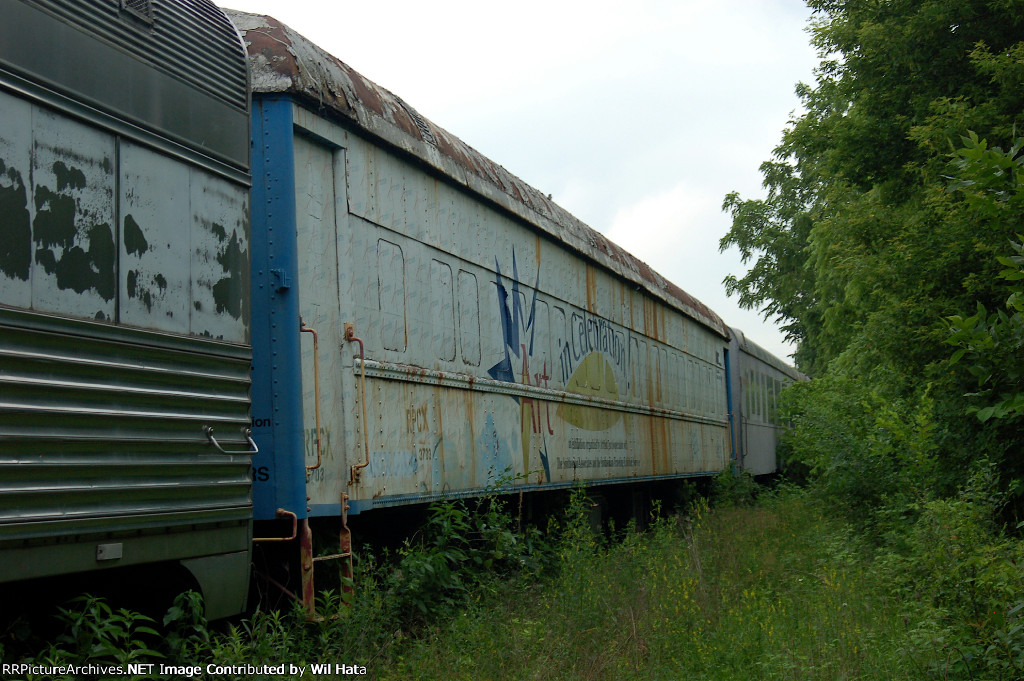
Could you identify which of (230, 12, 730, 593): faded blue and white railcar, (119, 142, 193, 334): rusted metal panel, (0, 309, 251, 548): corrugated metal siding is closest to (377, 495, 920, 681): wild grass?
(230, 12, 730, 593): faded blue and white railcar

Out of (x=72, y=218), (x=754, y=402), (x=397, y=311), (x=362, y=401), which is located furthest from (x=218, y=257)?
(x=754, y=402)

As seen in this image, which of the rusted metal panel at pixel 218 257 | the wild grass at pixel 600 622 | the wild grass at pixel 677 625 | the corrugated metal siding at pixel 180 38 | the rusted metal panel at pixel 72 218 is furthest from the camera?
the wild grass at pixel 677 625

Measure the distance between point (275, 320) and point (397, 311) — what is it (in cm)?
123

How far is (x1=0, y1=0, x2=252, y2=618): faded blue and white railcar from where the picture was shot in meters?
3.64

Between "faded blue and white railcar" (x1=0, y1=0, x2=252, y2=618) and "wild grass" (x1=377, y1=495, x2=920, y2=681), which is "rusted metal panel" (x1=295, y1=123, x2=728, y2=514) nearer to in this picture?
"faded blue and white railcar" (x1=0, y1=0, x2=252, y2=618)

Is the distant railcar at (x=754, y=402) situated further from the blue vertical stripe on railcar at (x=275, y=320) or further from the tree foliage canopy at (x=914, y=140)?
the blue vertical stripe on railcar at (x=275, y=320)

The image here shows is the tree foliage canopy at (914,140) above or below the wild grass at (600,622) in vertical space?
above

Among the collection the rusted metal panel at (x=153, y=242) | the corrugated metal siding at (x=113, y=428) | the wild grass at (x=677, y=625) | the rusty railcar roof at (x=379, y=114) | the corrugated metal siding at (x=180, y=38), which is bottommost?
the wild grass at (x=677, y=625)

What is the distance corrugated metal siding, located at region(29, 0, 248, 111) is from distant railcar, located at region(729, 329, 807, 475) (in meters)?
15.3

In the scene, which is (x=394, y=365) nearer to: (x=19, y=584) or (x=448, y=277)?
(x=448, y=277)

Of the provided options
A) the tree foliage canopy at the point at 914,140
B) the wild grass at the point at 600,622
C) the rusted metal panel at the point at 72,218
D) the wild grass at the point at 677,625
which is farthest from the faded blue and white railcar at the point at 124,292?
the tree foliage canopy at the point at 914,140

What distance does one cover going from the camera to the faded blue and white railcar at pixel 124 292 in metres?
3.64

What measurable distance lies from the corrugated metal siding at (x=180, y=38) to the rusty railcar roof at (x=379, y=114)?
16.9 inches

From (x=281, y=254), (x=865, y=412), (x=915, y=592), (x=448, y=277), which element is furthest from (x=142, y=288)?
(x=865, y=412)
